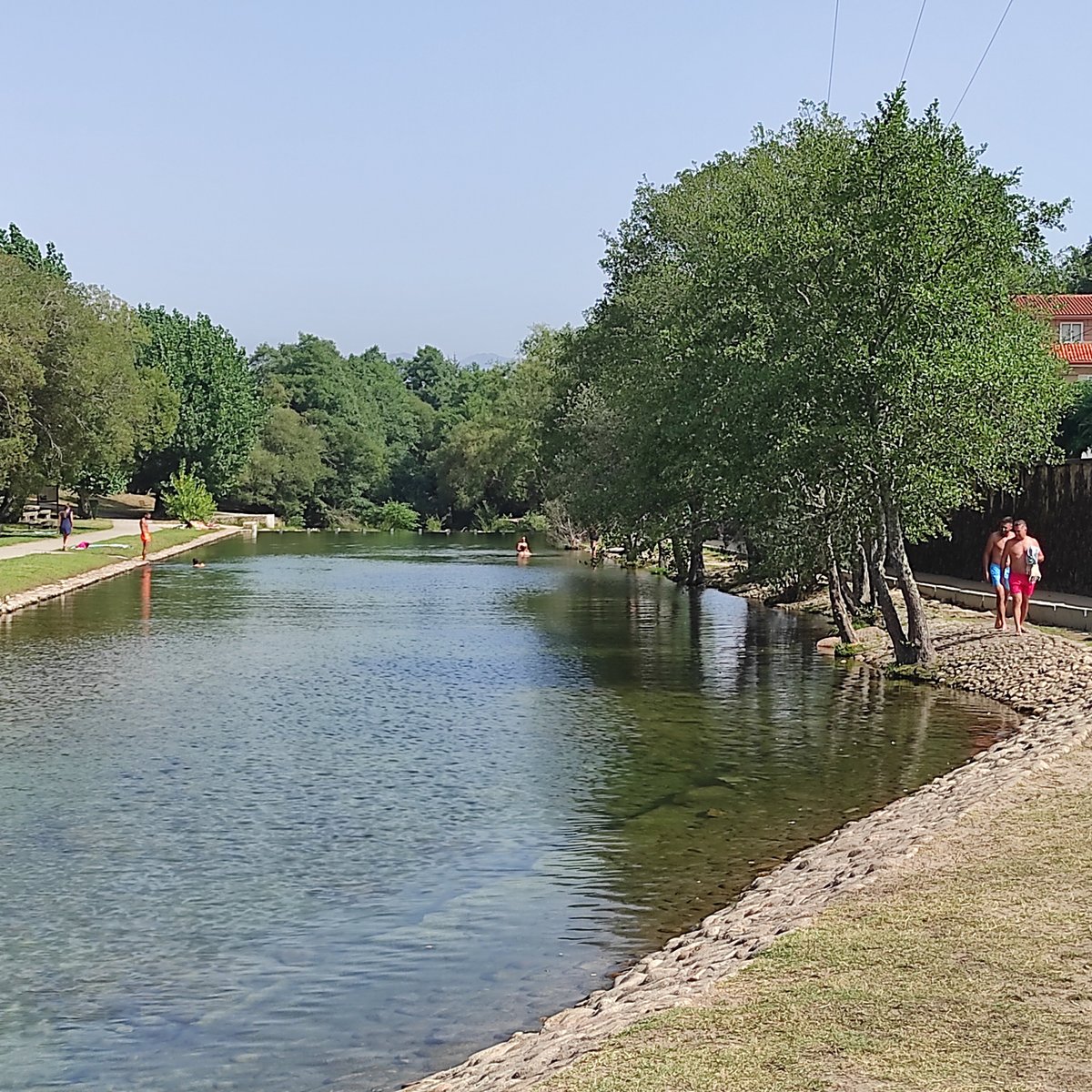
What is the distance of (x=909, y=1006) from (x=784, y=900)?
3.17 m

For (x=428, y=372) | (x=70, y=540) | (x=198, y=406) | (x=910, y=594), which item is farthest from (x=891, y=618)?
(x=428, y=372)

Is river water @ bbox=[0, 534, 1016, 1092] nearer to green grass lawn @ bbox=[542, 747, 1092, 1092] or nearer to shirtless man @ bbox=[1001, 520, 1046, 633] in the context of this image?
green grass lawn @ bbox=[542, 747, 1092, 1092]

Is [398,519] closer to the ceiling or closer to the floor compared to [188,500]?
closer to the floor

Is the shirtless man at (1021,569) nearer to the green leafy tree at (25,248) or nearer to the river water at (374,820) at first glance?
the river water at (374,820)

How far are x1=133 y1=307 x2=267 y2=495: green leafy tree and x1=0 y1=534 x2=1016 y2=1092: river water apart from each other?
200 ft

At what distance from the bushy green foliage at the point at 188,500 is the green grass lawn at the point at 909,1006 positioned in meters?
77.4

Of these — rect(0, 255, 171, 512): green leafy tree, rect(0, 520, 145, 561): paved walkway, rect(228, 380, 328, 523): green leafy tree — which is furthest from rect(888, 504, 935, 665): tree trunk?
rect(228, 380, 328, 523): green leafy tree

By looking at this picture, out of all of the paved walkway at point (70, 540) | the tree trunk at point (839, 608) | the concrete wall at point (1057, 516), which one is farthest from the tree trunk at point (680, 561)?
the paved walkway at point (70, 540)

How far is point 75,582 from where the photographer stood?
1676 inches

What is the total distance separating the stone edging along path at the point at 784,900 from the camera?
24.1 feet

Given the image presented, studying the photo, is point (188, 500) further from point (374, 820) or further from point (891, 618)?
point (374, 820)

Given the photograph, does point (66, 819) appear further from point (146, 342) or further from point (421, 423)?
point (421, 423)

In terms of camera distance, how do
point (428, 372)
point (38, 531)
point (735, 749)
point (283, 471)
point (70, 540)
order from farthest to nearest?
point (428, 372), point (283, 471), point (38, 531), point (70, 540), point (735, 749)

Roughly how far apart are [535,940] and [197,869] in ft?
10.8
